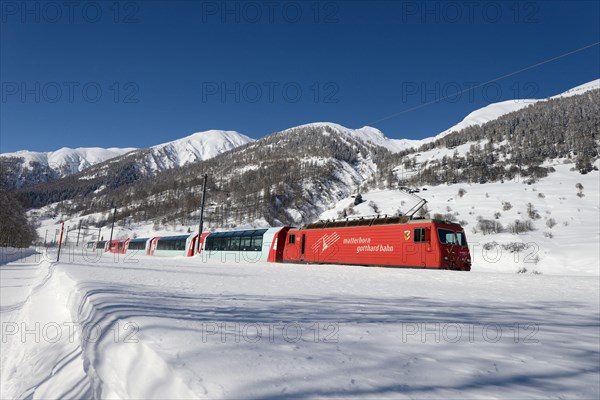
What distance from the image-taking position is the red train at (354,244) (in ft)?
49.7

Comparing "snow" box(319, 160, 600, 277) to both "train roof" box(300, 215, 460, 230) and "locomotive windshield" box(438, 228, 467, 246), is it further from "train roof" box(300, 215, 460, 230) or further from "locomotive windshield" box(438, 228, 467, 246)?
"train roof" box(300, 215, 460, 230)

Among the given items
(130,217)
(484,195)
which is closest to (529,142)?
(484,195)

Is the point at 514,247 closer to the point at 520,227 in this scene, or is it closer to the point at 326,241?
the point at 520,227

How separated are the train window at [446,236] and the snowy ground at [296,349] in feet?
28.9

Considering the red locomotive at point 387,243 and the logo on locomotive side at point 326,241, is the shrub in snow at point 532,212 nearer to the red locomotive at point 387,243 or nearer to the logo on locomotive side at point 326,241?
the red locomotive at point 387,243

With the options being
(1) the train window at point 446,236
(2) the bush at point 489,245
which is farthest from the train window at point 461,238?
(2) the bush at point 489,245

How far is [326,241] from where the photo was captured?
2069 centimetres

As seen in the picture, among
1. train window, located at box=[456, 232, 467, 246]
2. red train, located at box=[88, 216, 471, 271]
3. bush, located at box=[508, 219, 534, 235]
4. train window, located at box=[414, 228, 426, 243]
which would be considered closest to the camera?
red train, located at box=[88, 216, 471, 271]

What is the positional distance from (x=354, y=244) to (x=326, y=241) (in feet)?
7.72

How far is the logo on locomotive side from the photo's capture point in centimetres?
2016

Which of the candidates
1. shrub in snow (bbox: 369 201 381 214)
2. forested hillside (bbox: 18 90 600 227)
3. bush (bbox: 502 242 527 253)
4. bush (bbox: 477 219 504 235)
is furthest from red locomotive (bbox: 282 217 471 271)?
shrub in snow (bbox: 369 201 381 214)

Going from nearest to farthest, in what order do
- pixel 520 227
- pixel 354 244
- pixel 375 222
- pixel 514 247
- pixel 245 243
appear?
pixel 375 222 < pixel 354 244 < pixel 245 243 < pixel 514 247 < pixel 520 227

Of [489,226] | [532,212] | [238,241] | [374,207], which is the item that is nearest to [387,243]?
[238,241]

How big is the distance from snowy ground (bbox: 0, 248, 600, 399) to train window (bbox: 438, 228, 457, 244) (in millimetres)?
8806
